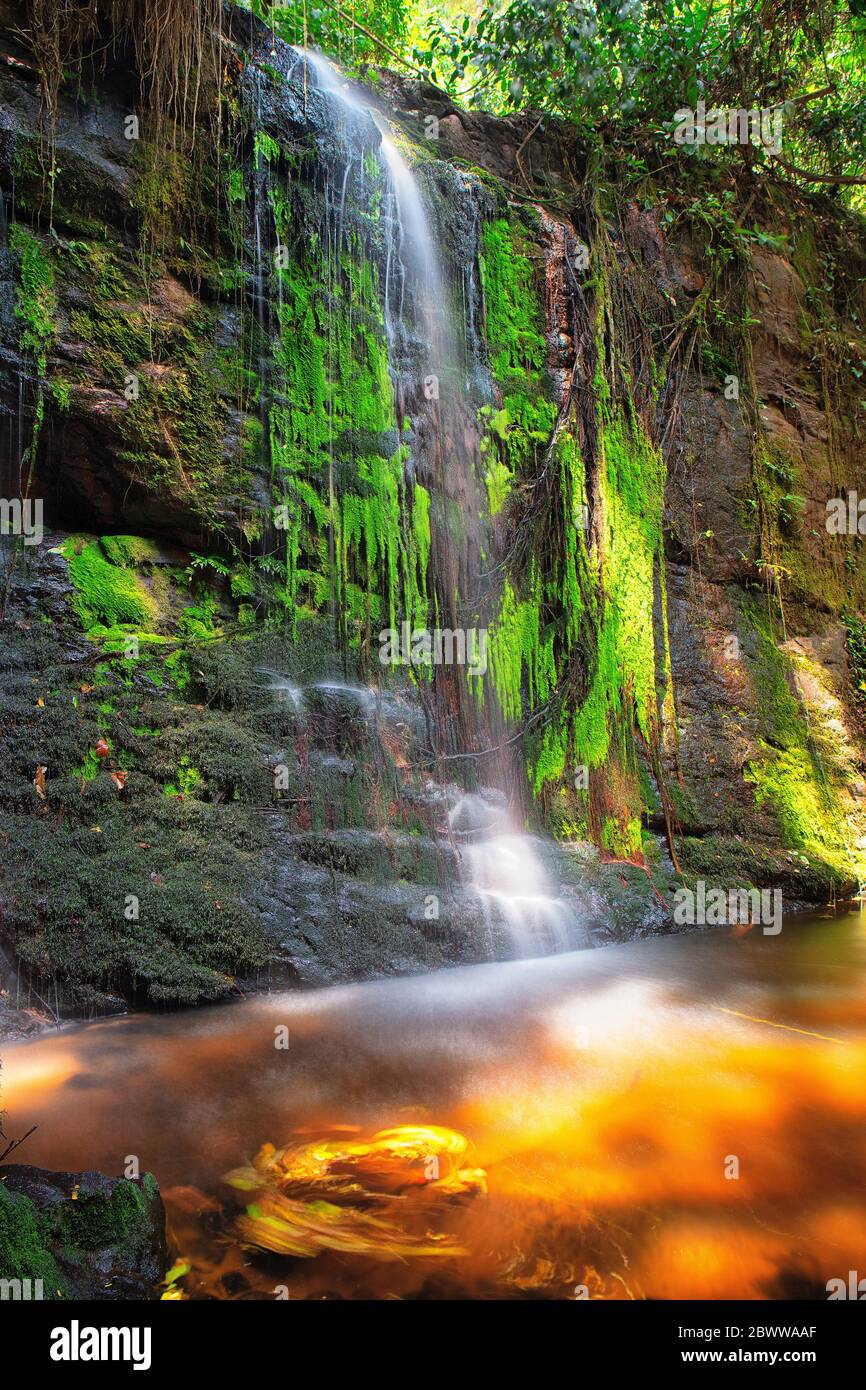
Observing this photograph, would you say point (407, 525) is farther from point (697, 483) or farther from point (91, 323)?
point (697, 483)

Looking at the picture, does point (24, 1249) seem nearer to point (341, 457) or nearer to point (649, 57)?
point (341, 457)

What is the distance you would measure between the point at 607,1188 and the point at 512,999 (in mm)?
1640

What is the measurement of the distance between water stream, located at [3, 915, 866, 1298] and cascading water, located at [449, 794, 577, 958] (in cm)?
45

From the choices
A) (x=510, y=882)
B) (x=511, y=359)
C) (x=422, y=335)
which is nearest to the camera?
(x=510, y=882)

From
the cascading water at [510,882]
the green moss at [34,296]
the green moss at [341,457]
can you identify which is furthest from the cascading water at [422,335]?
the green moss at [34,296]

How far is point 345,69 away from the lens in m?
6.65

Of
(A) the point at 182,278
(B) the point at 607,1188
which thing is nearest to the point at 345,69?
(A) the point at 182,278

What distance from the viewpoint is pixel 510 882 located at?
5.10 m

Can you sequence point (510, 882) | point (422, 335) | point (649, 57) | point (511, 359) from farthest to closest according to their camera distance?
point (649, 57) < point (511, 359) < point (422, 335) < point (510, 882)

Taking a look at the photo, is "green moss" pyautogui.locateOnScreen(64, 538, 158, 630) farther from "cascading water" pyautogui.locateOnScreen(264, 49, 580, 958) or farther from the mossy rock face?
the mossy rock face

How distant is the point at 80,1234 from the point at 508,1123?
4.66 ft

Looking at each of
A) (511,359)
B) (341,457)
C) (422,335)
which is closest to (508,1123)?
(341,457)

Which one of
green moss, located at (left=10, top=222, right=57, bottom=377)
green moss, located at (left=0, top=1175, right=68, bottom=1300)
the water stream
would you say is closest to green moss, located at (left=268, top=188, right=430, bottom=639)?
green moss, located at (left=10, top=222, right=57, bottom=377)

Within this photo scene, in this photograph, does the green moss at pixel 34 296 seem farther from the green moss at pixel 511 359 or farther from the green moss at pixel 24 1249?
the green moss at pixel 24 1249
